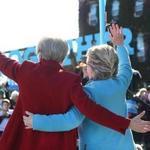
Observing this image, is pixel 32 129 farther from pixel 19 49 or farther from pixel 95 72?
pixel 19 49

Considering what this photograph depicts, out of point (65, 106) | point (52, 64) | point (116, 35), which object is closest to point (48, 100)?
point (65, 106)

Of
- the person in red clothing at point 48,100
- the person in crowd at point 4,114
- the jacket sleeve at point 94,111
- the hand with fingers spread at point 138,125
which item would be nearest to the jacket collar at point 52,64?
the person in red clothing at point 48,100

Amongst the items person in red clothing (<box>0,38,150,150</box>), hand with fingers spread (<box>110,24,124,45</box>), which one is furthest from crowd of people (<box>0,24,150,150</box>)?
hand with fingers spread (<box>110,24,124,45</box>)

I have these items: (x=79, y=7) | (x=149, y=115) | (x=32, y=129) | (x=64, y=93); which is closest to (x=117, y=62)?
(x=64, y=93)

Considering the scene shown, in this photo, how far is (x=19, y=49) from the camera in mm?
20922

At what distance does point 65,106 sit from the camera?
3.65 meters

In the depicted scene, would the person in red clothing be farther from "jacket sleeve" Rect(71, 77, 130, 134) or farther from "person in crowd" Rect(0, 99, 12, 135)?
"person in crowd" Rect(0, 99, 12, 135)

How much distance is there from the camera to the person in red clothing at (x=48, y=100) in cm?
361

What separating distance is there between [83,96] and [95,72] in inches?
9.5

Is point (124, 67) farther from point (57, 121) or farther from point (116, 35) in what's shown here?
point (57, 121)

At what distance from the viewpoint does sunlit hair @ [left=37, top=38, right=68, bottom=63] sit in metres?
3.67

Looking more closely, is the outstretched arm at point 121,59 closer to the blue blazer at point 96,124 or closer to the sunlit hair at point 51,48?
the blue blazer at point 96,124

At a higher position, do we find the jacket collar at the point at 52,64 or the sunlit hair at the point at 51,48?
the sunlit hair at the point at 51,48

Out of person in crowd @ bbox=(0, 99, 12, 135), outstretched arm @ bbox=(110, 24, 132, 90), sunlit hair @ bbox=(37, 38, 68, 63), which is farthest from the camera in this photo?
person in crowd @ bbox=(0, 99, 12, 135)
